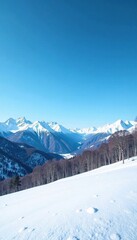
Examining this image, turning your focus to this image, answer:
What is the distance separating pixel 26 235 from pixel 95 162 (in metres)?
95.8

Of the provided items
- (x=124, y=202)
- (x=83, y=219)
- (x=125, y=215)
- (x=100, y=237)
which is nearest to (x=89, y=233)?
(x=100, y=237)

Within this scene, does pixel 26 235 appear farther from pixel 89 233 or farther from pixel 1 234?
pixel 89 233

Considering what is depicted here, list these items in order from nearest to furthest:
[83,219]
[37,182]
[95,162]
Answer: [83,219] → [95,162] → [37,182]

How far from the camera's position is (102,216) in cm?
736

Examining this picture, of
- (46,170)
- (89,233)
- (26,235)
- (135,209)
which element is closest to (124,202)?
(135,209)

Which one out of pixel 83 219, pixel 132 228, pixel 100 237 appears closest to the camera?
pixel 100 237

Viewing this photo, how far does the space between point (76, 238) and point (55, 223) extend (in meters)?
1.90

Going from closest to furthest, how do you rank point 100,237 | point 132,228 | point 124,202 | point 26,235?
1. point 100,237
2. point 132,228
3. point 26,235
4. point 124,202

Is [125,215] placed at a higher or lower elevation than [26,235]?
higher

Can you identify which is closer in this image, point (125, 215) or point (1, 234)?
point (125, 215)

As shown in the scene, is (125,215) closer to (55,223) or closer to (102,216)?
(102,216)

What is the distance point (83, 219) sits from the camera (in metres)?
7.36

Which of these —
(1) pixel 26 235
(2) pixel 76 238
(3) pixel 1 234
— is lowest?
(3) pixel 1 234

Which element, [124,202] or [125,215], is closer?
[125,215]
